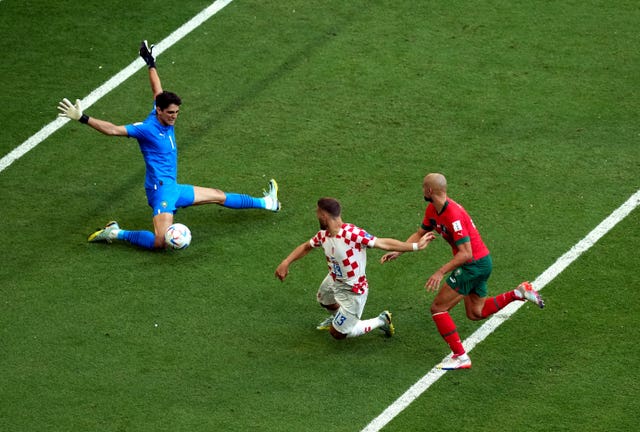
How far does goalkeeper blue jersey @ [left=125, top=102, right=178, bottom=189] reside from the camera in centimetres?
1359

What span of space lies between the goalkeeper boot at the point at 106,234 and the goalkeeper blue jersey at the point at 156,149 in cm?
61

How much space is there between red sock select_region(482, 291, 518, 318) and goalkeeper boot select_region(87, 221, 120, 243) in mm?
4514

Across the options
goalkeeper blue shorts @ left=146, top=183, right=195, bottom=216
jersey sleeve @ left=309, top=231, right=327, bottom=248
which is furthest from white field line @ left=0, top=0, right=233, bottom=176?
jersey sleeve @ left=309, top=231, right=327, bottom=248

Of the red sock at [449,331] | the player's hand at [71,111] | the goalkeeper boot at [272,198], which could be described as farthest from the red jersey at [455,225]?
the player's hand at [71,111]

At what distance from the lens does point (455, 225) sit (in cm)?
1141

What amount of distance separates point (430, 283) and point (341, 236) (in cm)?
Result: 100

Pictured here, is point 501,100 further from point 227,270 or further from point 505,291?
point 227,270

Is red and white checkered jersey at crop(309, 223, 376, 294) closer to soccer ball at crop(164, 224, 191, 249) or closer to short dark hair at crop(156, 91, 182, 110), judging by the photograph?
soccer ball at crop(164, 224, 191, 249)

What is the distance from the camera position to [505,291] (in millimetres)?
12820

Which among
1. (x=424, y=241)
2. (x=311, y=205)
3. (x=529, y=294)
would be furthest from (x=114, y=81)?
(x=529, y=294)

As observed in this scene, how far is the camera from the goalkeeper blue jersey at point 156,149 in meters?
13.6

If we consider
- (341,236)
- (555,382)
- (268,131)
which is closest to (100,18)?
(268,131)

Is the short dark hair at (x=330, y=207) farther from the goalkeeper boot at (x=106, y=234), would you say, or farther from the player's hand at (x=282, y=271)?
the goalkeeper boot at (x=106, y=234)

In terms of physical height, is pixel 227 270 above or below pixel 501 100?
below
